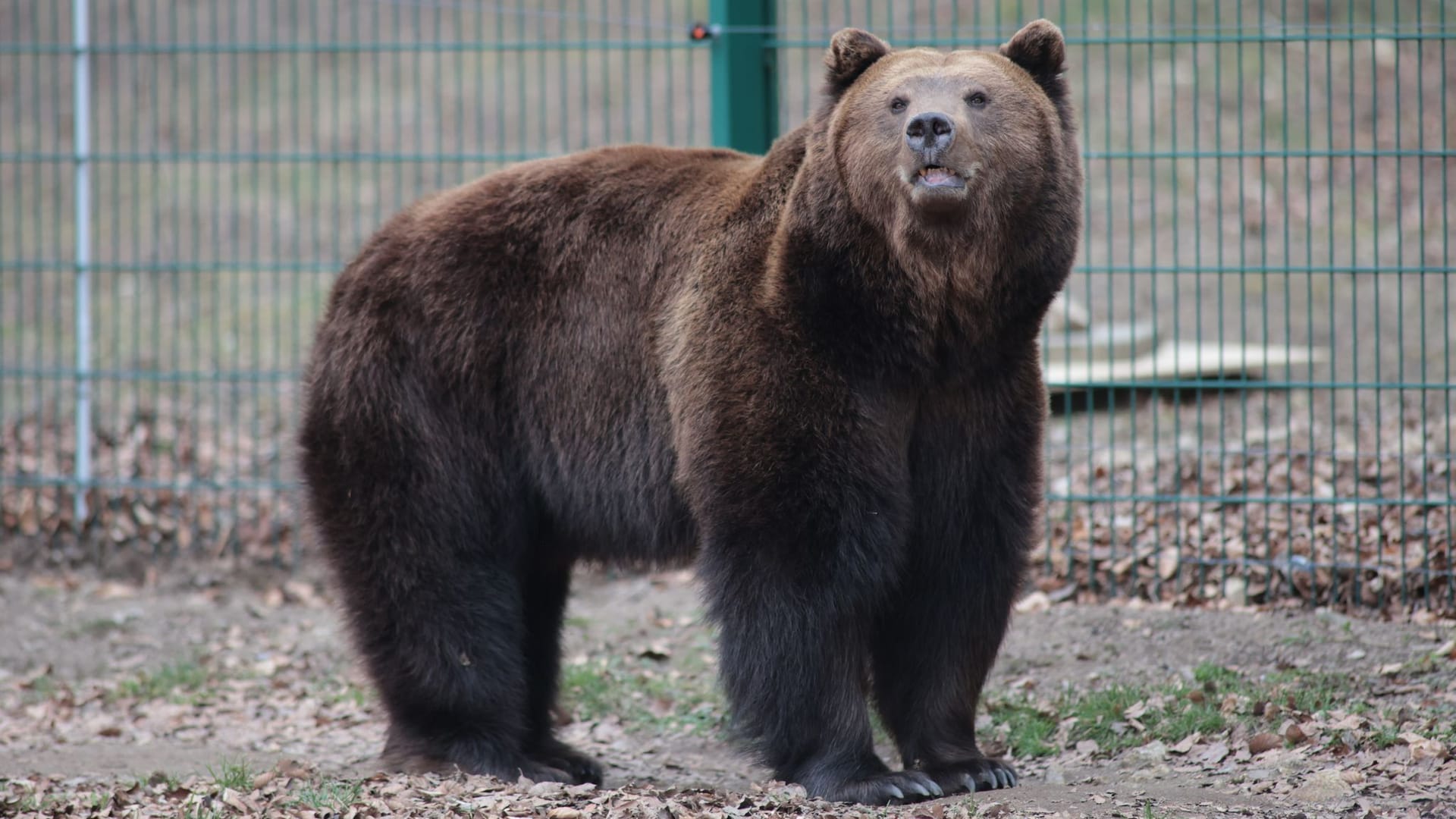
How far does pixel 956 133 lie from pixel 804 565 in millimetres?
1354

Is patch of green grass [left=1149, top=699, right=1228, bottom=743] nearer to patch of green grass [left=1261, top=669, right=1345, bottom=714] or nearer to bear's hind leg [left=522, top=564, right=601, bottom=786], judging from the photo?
patch of green grass [left=1261, top=669, right=1345, bottom=714]

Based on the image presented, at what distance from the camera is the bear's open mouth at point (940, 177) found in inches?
165

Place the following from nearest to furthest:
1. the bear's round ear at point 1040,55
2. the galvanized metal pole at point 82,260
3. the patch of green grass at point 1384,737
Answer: the bear's round ear at point 1040,55, the patch of green grass at point 1384,737, the galvanized metal pole at point 82,260

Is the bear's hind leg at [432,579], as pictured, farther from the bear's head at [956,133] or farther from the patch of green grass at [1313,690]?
the patch of green grass at [1313,690]

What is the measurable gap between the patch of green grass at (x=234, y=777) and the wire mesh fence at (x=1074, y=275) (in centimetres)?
309

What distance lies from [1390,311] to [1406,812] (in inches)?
298

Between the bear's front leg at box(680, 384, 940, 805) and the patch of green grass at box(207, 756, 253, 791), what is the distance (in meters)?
1.71

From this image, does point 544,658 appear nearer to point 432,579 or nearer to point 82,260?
point 432,579

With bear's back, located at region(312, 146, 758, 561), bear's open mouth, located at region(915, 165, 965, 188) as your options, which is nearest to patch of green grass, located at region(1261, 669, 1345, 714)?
bear's back, located at region(312, 146, 758, 561)

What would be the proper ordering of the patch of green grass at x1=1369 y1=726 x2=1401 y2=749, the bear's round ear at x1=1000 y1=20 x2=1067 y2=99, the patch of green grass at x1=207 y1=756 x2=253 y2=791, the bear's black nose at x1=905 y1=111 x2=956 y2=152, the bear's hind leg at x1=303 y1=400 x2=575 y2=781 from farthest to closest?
the bear's hind leg at x1=303 y1=400 x2=575 y2=781
the patch of green grass at x1=207 y1=756 x2=253 y2=791
the patch of green grass at x1=1369 y1=726 x2=1401 y2=749
the bear's round ear at x1=1000 y1=20 x2=1067 y2=99
the bear's black nose at x1=905 y1=111 x2=956 y2=152

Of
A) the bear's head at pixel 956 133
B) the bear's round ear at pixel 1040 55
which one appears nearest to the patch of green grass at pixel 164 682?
the bear's head at pixel 956 133

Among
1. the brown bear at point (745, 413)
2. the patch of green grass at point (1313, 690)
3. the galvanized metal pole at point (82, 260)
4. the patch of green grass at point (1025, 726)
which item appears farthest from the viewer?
the galvanized metal pole at point (82, 260)

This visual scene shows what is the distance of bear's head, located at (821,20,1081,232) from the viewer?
4203 mm

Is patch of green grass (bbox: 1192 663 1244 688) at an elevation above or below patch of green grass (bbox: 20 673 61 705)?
above
